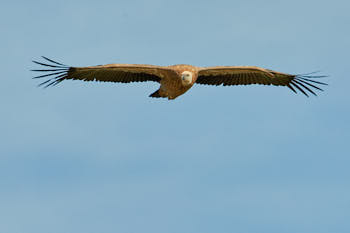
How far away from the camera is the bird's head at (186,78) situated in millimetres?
15820

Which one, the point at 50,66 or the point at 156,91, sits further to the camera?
the point at 156,91

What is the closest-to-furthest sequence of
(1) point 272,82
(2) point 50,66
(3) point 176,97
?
(2) point 50,66
(3) point 176,97
(1) point 272,82

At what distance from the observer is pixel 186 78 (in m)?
15.8

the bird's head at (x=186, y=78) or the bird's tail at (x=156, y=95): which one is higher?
the bird's head at (x=186, y=78)

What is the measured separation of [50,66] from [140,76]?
216cm

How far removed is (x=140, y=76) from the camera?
16.5 metres

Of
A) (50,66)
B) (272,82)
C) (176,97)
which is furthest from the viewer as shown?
(272,82)

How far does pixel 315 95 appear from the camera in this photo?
17.5 m

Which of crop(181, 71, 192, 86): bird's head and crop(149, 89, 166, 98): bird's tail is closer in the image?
crop(181, 71, 192, 86): bird's head

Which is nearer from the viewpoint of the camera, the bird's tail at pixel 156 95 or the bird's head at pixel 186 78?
the bird's head at pixel 186 78

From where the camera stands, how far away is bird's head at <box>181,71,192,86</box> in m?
15.8

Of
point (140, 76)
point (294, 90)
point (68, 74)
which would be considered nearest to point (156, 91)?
point (140, 76)

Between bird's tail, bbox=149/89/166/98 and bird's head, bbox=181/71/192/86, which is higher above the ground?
bird's head, bbox=181/71/192/86

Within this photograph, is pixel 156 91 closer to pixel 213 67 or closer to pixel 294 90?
pixel 213 67
